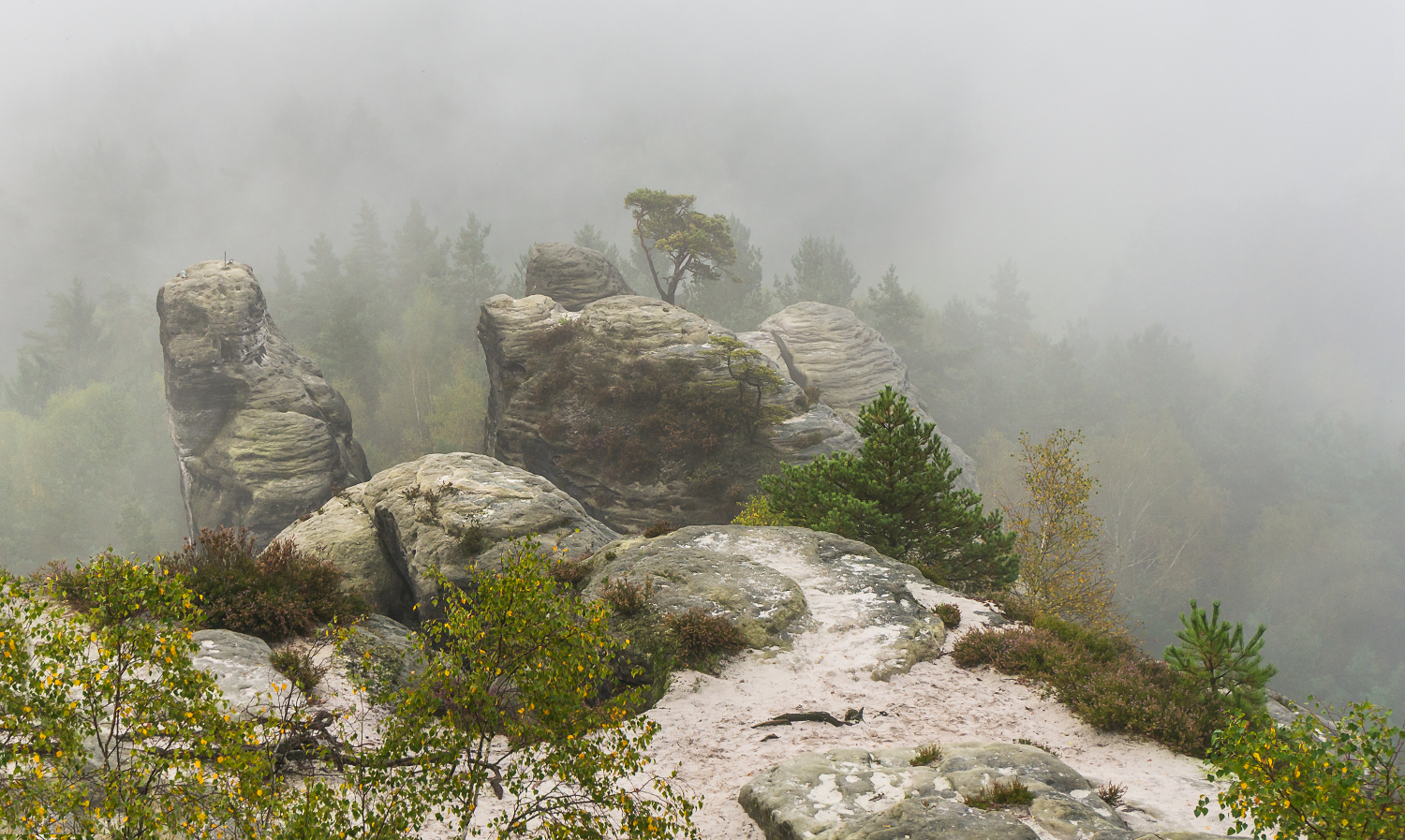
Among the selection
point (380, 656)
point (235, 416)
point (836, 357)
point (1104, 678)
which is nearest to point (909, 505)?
point (1104, 678)

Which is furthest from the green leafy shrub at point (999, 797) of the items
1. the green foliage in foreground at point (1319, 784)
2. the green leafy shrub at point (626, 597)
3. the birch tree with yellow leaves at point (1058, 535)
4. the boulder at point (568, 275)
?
the boulder at point (568, 275)

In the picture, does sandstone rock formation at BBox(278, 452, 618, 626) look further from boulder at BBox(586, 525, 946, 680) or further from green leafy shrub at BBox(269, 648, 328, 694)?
green leafy shrub at BBox(269, 648, 328, 694)

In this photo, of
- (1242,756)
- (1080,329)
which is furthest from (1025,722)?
(1080,329)

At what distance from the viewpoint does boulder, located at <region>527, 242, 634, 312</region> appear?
44469 mm

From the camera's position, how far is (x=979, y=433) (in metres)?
80.0

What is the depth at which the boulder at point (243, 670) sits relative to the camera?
26.2ft

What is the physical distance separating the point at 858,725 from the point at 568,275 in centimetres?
3953

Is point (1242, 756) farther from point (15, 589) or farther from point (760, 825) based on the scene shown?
point (15, 589)

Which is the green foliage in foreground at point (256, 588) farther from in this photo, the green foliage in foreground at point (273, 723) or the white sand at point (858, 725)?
the white sand at point (858, 725)

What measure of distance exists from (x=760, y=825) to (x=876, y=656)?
5044 millimetres

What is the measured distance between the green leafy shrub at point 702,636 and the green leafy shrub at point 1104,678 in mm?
3800

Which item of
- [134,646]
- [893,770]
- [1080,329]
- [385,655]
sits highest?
[1080,329]

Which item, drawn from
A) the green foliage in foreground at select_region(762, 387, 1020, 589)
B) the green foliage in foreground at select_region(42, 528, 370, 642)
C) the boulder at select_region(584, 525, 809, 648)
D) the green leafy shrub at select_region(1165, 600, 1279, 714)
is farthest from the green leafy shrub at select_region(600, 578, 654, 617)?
the green leafy shrub at select_region(1165, 600, 1279, 714)

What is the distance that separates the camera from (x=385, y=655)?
10133 mm
